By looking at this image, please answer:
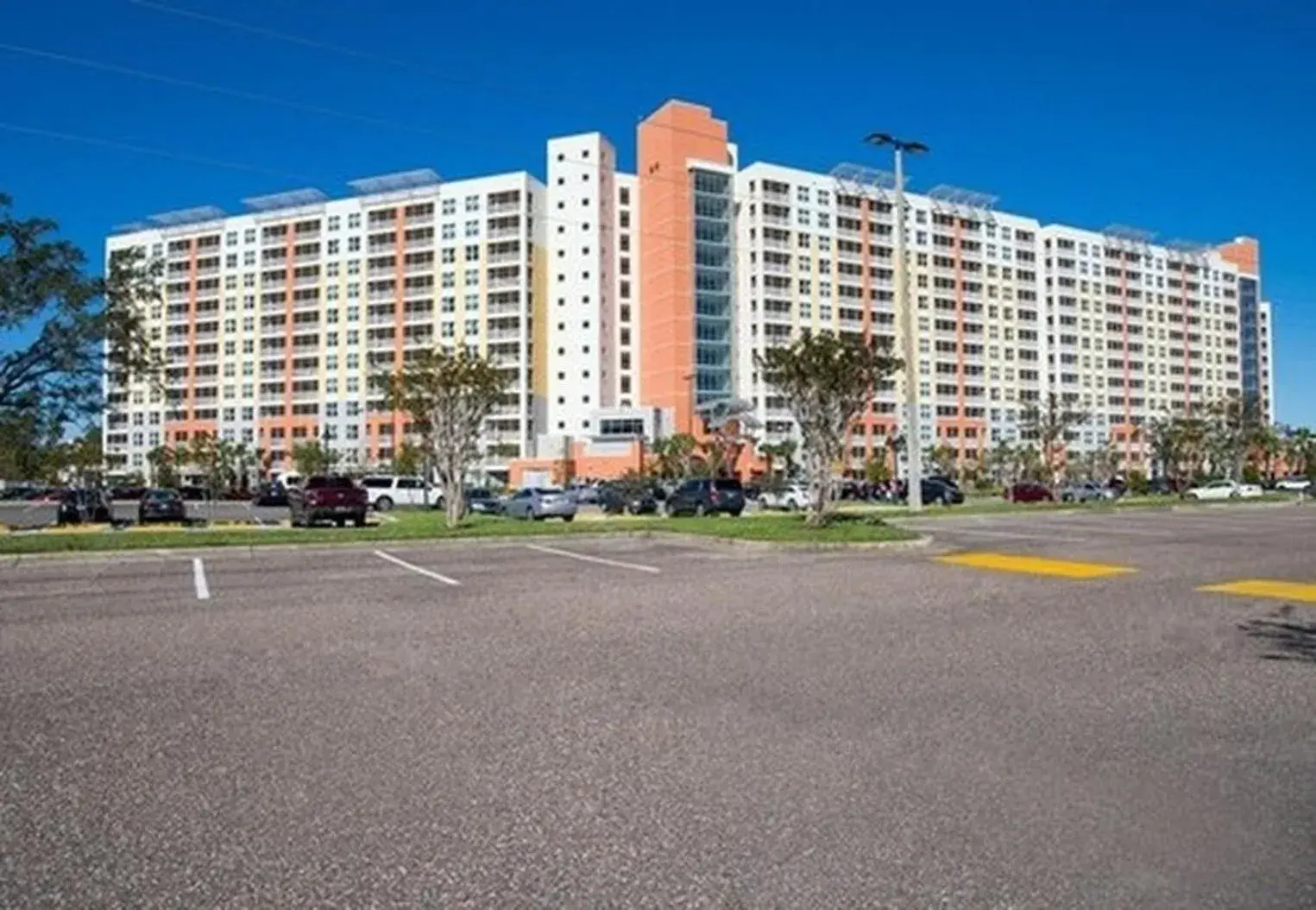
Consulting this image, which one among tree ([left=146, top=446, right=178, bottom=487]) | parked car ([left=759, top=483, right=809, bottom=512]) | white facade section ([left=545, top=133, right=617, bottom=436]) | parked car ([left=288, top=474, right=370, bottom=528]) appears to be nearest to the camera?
parked car ([left=288, top=474, right=370, bottom=528])

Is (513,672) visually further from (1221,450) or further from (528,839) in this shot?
(1221,450)

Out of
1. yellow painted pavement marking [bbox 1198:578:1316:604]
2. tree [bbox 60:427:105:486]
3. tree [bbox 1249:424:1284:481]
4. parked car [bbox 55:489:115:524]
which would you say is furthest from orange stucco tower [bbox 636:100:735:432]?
yellow painted pavement marking [bbox 1198:578:1316:604]

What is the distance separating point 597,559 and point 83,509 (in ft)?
111

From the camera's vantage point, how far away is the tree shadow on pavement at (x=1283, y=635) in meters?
8.20

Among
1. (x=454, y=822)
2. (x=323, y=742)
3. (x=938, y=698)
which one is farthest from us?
(x=938, y=698)

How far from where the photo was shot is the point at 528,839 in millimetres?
4082

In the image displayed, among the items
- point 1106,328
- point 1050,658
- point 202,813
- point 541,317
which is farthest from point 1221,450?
point 202,813

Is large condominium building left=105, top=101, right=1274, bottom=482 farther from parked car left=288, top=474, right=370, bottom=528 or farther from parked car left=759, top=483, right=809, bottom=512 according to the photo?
parked car left=288, top=474, right=370, bottom=528

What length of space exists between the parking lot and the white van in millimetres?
42819

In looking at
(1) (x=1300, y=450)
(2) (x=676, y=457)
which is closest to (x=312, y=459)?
(2) (x=676, y=457)

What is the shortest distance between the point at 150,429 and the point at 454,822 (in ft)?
437

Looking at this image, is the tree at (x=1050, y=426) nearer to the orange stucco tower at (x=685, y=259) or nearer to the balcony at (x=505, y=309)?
the orange stucco tower at (x=685, y=259)

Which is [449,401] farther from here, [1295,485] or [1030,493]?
[1295,485]

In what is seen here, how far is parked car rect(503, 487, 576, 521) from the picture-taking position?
4106cm
